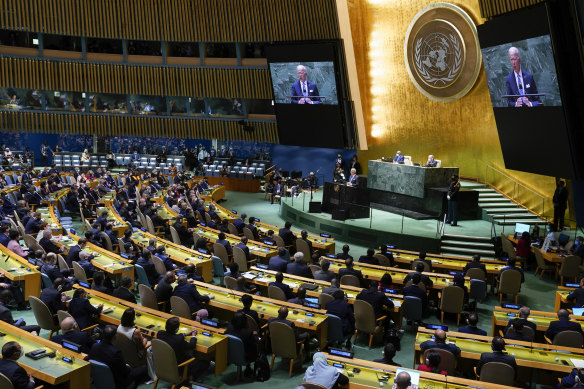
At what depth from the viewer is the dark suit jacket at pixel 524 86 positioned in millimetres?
14595

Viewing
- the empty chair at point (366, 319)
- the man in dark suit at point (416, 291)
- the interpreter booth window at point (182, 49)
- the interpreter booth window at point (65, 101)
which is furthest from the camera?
the interpreter booth window at point (65, 101)

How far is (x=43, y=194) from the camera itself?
18469mm

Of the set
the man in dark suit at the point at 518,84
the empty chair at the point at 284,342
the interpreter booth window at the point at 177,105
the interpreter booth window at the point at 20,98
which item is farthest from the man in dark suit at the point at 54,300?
the interpreter booth window at the point at 20,98

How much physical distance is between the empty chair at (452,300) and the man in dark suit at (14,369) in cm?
674

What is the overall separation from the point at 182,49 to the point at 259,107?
4.63m

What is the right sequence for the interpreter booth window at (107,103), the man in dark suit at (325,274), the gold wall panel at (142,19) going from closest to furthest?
the man in dark suit at (325,274) → the gold wall panel at (142,19) → the interpreter booth window at (107,103)

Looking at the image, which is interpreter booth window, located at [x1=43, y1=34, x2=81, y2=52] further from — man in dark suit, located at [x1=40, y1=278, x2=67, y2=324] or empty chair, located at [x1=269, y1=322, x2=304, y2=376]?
empty chair, located at [x1=269, y1=322, x2=304, y2=376]

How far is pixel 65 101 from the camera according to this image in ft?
91.9

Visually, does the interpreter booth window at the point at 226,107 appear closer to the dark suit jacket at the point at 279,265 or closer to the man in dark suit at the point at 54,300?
the dark suit jacket at the point at 279,265

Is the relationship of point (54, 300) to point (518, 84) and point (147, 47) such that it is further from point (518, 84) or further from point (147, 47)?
point (147, 47)

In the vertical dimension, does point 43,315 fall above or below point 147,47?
below

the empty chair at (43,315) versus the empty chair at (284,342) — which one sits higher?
the empty chair at (43,315)

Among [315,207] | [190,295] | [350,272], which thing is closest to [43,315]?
[190,295]

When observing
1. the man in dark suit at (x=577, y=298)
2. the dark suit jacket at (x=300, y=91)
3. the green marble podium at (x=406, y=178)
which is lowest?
the man in dark suit at (x=577, y=298)
